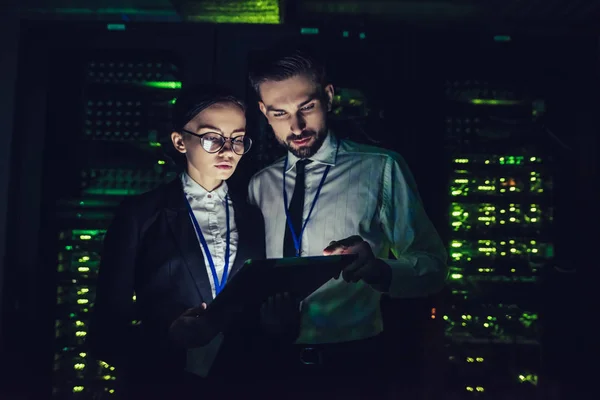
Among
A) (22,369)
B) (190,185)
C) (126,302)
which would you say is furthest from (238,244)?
(22,369)

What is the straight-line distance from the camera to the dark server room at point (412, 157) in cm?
197

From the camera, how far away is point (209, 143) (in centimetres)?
191

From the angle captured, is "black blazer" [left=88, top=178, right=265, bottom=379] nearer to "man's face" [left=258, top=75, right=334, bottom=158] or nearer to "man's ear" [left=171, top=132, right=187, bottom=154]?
"man's ear" [left=171, top=132, right=187, bottom=154]

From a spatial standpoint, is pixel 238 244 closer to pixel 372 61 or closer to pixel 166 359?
pixel 166 359

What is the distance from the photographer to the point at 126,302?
1847mm

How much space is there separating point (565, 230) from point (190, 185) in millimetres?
1994

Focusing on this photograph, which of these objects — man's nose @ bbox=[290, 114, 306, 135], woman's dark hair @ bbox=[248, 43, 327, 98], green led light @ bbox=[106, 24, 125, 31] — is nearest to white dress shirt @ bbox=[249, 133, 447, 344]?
man's nose @ bbox=[290, 114, 306, 135]

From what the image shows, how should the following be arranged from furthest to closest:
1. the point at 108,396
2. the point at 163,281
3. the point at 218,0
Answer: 1. the point at 218,0
2. the point at 108,396
3. the point at 163,281

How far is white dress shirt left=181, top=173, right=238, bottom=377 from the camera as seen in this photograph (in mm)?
1837

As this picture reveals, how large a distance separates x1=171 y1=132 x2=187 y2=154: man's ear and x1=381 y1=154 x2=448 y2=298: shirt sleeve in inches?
41.2

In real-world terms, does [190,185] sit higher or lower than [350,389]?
higher

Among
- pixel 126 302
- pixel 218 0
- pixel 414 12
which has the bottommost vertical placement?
pixel 126 302

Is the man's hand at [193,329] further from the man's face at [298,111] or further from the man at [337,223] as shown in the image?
the man's face at [298,111]

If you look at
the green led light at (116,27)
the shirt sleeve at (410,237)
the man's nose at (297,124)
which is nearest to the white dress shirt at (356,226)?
the shirt sleeve at (410,237)
